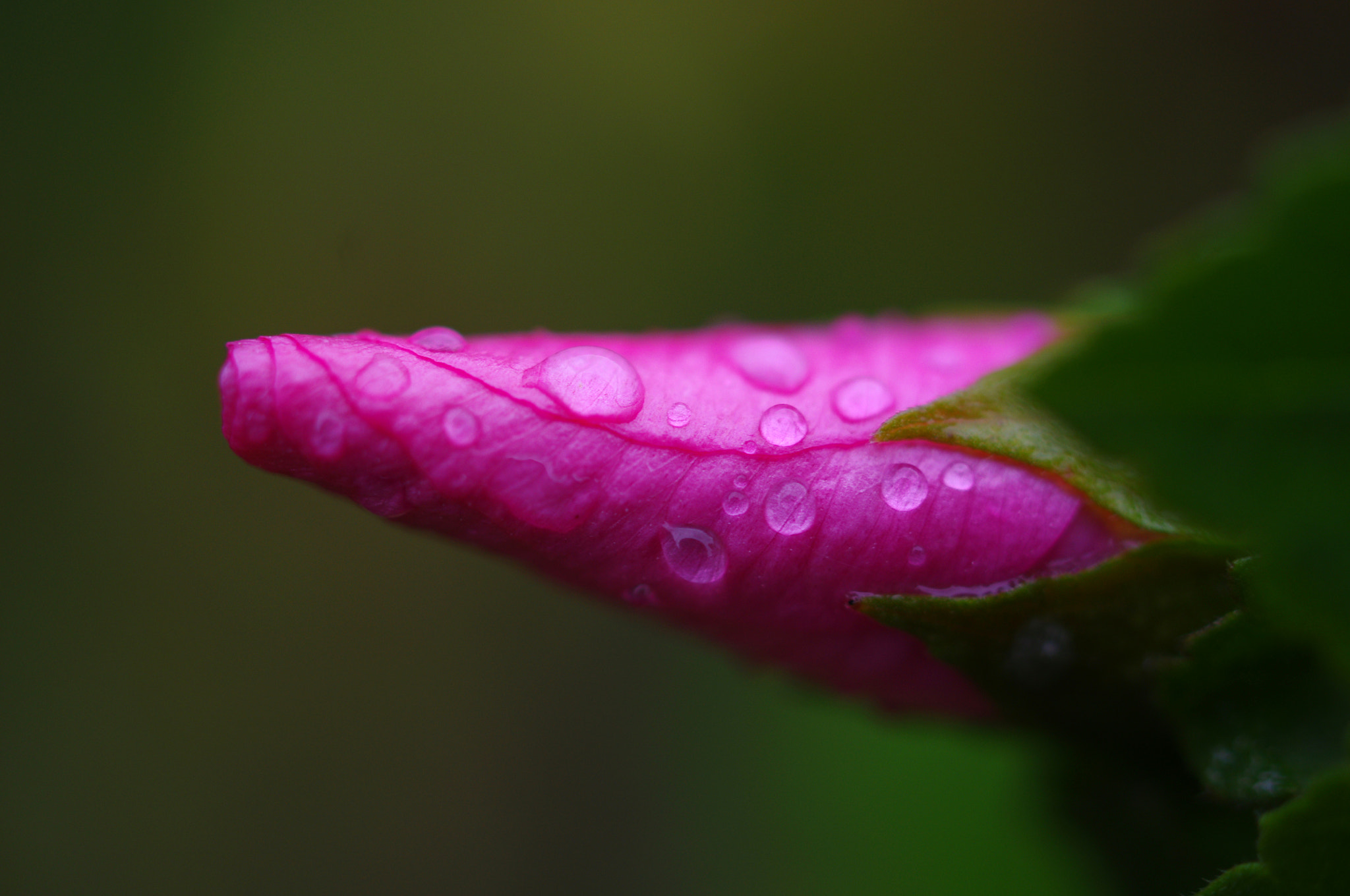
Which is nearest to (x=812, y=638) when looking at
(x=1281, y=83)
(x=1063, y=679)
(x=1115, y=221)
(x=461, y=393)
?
(x=1063, y=679)

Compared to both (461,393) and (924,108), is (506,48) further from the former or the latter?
(461,393)

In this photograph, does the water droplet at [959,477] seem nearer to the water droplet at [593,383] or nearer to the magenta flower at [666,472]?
the magenta flower at [666,472]

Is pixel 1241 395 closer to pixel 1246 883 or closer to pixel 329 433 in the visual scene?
pixel 1246 883

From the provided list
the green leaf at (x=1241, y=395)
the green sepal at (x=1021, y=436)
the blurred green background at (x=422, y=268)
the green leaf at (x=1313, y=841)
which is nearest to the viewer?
the green leaf at (x=1241, y=395)

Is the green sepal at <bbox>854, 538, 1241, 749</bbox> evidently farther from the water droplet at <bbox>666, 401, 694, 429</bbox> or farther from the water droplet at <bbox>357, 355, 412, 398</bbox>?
the water droplet at <bbox>357, 355, 412, 398</bbox>

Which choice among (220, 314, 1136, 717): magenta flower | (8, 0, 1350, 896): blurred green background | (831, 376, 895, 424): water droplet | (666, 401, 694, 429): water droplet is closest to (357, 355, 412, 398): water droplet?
(220, 314, 1136, 717): magenta flower

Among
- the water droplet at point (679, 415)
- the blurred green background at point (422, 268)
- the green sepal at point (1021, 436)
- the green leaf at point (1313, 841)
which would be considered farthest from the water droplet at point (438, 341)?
the blurred green background at point (422, 268)
